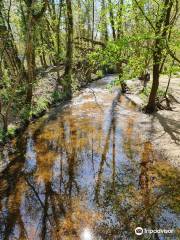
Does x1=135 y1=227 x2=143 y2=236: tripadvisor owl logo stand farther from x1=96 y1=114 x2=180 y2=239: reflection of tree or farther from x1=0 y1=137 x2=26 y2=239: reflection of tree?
x1=0 y1=137 x2=26 y2=239: reflection of tree

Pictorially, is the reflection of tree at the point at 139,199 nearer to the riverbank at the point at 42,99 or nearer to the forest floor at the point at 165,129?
the forest floor at the point at 165,129

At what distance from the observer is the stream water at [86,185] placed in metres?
9.45

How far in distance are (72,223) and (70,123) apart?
34.0 ft

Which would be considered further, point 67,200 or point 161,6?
point 161,6

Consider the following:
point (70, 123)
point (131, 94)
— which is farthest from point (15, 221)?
point (131, 94)

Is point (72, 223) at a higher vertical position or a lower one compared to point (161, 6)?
lower

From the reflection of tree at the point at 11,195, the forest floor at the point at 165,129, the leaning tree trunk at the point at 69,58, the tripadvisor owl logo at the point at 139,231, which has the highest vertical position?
the leaning tree trunk at the point at 69,58

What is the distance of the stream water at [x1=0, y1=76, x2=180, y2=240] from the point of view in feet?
31.0

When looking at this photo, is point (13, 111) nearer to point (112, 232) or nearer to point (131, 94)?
point (131, 94)

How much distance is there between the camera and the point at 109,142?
1594 centimetres

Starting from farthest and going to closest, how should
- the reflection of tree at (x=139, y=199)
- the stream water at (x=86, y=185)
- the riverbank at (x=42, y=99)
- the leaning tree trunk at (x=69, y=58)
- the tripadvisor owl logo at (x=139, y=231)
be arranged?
the leaning tree trunk at (x=69, y=58)
the riverbank at (x=42, y=99)
the stream water at (x=86, y=185)
the reflection of tree at (x=139, y=199)
the tripadvisor owl logo at (x=139, y=231)

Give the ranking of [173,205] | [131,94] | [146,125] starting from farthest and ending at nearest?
[131,94] < [146,125] < [173,205]

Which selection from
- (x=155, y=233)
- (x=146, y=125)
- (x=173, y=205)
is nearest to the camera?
(x=155, y=233)

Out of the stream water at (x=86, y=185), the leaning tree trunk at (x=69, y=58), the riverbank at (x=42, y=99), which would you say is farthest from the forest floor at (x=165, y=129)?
the riverbank at (x=42, y=99)
